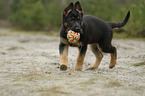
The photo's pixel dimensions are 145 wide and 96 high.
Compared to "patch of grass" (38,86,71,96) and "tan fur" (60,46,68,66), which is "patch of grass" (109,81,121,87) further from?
"tan fur" (60,46,68,66)

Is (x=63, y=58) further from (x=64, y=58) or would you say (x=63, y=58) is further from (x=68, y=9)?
(x=68, y=9)

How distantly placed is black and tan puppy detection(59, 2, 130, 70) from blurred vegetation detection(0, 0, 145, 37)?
8.79 metres

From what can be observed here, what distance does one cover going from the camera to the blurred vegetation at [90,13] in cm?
1535

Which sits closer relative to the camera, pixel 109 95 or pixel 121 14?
pixel 109 95

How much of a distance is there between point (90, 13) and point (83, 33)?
16.9m

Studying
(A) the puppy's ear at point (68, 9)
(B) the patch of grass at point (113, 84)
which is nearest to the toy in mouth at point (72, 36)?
(A) the puppy's ear at point (68, 9)

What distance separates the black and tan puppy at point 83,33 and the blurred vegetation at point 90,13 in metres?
8.79

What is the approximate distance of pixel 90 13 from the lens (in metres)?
21.8

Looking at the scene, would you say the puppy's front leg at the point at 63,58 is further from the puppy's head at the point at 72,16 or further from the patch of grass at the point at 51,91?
the patch of grass at the point at 51,91

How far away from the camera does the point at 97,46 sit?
20.1ft

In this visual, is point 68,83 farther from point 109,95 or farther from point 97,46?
point 97,46

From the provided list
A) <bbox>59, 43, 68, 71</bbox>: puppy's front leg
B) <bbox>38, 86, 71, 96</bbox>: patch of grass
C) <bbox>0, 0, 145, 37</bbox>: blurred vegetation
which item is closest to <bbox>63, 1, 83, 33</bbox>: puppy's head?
<bbox>59, 43, 68, 71</bbox>: puppy's front leg

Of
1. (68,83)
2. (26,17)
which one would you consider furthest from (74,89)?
(26,17)

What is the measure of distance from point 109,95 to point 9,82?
195 cm
